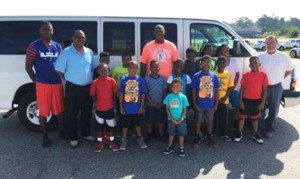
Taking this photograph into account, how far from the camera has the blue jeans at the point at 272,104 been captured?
5785 millimetres

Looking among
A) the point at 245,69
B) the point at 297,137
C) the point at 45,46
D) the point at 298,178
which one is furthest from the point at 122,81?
the point at 297,137

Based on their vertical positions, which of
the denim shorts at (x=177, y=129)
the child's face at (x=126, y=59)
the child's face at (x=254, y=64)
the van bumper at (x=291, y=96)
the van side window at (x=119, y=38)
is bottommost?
the denim shorts at (x=177, y=129)

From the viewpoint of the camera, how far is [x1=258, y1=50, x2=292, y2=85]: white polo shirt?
566cm

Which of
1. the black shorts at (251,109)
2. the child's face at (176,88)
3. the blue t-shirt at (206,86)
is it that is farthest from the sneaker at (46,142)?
the black shorts at (251,109)

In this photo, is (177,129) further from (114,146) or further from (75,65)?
(75,65)

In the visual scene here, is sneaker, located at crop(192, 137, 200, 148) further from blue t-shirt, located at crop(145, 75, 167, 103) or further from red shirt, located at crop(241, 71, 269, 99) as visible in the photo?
red shirt, located at crop(241, 71, 269, 99)

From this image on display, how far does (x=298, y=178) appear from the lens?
169 inches

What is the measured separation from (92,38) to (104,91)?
115cm

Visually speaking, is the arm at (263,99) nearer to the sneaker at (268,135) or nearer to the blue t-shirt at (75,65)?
the sneaker at (268,135)

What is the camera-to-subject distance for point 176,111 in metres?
5.11

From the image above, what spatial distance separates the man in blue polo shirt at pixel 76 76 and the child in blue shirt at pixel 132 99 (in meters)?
0.57

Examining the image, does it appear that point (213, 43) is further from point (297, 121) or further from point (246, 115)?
point (297, 121)

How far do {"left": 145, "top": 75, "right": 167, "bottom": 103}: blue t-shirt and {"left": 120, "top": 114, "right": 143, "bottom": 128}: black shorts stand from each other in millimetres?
375

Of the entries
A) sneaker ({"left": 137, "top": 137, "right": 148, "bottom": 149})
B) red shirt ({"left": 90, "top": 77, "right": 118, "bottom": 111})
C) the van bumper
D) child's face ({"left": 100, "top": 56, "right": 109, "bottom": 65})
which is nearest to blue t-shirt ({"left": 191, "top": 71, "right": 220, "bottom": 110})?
sneaker ({"left": 137, "top": 137, "right": 148, "bottom": 149})
